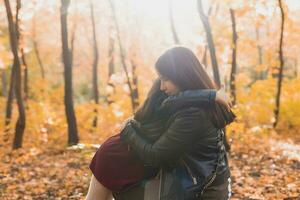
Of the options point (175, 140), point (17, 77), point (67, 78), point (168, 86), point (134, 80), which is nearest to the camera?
point (175, 140)

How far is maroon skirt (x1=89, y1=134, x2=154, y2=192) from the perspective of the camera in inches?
130

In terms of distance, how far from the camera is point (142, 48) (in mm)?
22016

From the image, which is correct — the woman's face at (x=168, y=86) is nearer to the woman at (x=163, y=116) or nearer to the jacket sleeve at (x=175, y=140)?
the woman at (x=163, y=116)

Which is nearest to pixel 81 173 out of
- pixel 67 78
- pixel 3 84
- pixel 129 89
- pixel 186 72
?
pixel 67 78

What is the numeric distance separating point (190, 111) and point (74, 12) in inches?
679

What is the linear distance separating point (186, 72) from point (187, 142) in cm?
49

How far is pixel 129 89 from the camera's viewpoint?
2075 centimetres

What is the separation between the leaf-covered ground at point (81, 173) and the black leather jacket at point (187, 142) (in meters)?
1.04

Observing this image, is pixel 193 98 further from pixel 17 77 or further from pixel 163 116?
pixel 17 77

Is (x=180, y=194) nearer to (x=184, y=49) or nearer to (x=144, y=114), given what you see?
(x=144, y=114)

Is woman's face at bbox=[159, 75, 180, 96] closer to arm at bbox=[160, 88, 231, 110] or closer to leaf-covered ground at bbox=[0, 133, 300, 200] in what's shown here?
arm at bbox=[160, 88, 231, 110]

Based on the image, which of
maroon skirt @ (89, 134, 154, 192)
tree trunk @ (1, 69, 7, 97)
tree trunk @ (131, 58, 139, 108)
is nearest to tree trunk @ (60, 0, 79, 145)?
tree trunk @ (131, 58, 139, 108)

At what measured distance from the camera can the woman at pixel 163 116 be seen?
316 centimetres

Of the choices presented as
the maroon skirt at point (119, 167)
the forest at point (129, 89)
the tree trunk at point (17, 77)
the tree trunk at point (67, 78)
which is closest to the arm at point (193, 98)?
the maroon skirt at point (119, 167)
